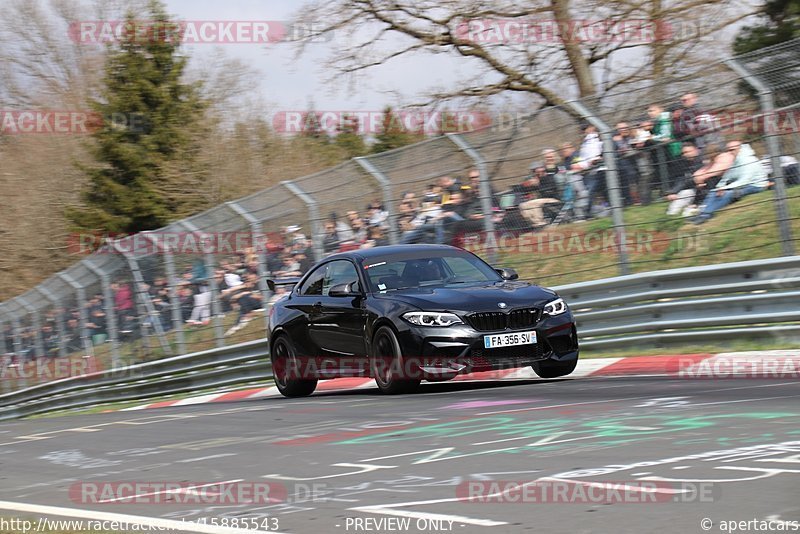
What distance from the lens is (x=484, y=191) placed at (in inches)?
567

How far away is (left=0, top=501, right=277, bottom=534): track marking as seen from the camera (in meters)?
5.00

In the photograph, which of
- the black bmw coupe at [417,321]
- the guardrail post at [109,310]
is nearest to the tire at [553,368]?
the black bmw coupe at [417,321]

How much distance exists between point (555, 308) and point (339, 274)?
8.30 ft

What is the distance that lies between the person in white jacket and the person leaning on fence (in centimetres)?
20

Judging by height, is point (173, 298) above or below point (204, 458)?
above

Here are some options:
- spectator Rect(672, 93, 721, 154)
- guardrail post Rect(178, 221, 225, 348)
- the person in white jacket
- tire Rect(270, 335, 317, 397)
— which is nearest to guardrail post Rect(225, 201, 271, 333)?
guardrail post Rect(178, 221, 225, 348)

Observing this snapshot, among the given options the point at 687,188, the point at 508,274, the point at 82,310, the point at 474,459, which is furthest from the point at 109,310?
the point at 474,459

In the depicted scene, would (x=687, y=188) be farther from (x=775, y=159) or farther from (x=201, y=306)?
(x=201, y=306)

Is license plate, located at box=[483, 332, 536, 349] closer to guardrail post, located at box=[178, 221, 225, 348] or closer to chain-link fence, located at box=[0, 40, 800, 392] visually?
chain-link fence, located at box=[0, 40, 800, 392]

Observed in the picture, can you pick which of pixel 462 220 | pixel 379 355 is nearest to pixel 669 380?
pixel 379 355

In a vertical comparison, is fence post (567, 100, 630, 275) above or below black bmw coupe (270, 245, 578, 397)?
above

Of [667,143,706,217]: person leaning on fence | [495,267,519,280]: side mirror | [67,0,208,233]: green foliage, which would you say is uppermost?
[67,0,208,233]: green foliage

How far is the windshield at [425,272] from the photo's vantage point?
1184 centimetres

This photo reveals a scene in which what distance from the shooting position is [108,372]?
20.9 metres
